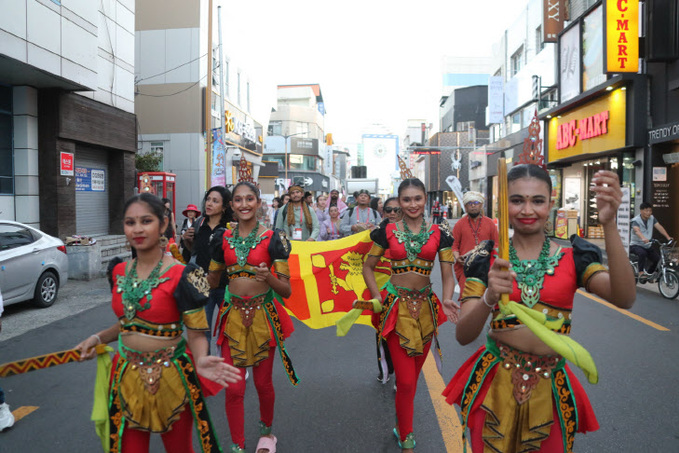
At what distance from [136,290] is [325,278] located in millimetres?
3965

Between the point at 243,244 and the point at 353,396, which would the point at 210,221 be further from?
the point at 353,396

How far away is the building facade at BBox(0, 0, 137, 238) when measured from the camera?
11.3 metres

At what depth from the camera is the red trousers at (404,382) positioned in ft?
12.1

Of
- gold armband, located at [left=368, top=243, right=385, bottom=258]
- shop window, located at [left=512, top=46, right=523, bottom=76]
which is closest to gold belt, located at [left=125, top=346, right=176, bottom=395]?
gold armband, located at [left=368, top=243, right=385, bottom=258]

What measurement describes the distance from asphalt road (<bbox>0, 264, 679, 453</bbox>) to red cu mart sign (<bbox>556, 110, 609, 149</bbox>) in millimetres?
13054

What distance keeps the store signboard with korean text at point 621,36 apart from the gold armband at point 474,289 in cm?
1729

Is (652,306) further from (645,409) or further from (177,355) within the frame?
(177,355)

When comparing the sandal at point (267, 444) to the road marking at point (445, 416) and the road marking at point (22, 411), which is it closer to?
the road marking at point (445, 416)

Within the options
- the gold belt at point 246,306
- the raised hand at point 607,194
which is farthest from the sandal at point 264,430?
the raised hand at point 607,194

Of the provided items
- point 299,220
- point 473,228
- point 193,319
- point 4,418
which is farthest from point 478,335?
point 299,220

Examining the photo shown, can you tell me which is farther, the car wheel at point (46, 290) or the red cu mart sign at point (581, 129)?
the red cu mart sign at point (581, 129)

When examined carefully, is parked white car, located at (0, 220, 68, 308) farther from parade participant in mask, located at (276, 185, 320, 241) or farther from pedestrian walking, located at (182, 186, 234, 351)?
pedestrian walking, located at (182, 186, 234, 351)

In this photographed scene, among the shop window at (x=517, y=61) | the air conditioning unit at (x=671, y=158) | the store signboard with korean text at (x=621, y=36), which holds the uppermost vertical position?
the shop window at (x=517, y=61)

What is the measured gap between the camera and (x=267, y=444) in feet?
12.2
